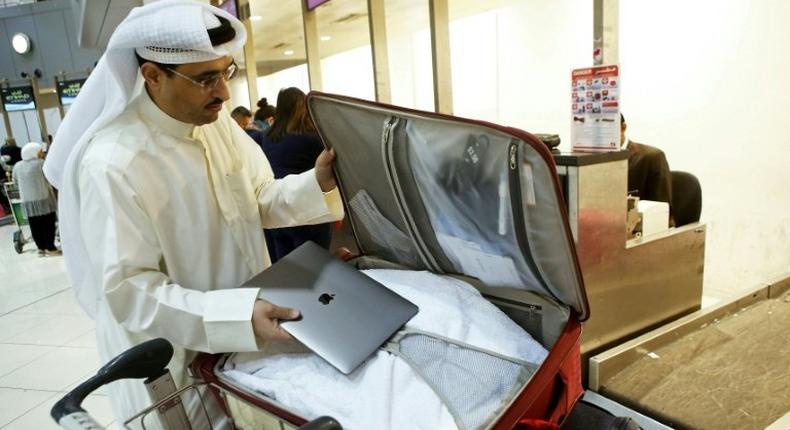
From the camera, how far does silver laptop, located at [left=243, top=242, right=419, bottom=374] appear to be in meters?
0.90

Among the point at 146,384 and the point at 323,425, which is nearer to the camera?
the point at 323,425

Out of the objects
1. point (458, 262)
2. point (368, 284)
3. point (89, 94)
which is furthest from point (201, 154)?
point (458, 262)

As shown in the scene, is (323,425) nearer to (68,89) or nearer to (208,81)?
(208,81)

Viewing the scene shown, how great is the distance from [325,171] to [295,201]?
17 cm

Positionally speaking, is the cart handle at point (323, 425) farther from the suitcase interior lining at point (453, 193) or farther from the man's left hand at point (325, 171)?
the man's left hand at point (325, 171)

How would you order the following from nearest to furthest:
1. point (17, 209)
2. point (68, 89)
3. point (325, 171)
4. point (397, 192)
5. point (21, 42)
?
point (397, 192)
point (325, 171)
point (17, 209)
point (68, 89)
point (21, 42)

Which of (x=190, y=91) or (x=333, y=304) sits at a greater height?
(x=190, y=91)

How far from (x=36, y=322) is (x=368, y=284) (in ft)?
15.7

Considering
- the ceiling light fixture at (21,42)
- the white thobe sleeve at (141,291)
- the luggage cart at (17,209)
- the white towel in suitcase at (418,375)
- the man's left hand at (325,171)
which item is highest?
the ceiling light fixture at (21,42)

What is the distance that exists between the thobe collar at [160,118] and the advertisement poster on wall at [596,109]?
4.35 ft

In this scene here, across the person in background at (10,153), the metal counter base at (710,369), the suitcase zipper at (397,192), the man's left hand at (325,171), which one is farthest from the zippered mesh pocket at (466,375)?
the person in background at (10,153)

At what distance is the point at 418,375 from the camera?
2.69 feet

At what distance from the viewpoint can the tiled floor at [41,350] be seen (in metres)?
2.97

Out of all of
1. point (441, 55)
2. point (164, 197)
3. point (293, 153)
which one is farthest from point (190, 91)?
point (441, 55)
